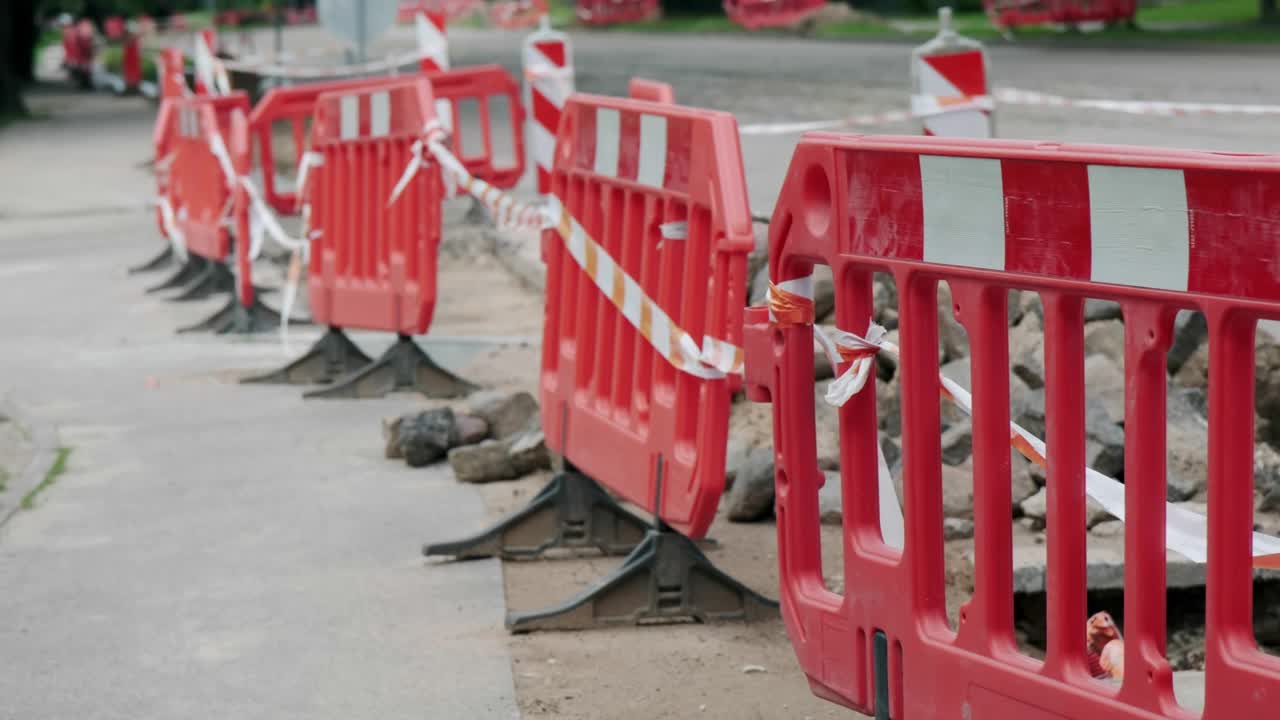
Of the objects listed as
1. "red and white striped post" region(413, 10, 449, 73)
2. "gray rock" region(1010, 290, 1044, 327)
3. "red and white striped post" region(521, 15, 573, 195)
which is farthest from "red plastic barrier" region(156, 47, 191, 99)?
"gray rock" region(1010, 290, 1044, 327)

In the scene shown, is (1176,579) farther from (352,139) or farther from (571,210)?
(352,139)

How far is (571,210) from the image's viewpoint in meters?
6.29

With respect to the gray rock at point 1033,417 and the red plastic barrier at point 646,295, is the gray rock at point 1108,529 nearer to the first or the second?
the gray rock at point 1033,417

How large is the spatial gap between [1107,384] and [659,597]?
231 cm

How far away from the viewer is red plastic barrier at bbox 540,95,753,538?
5.07 metres

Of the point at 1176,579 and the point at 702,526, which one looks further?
the point at 1176,579

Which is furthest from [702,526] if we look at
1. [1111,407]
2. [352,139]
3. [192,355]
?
[192,355]

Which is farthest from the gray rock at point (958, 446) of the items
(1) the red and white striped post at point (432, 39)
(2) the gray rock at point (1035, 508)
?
(1) the red and white striped post at point (432, 39)

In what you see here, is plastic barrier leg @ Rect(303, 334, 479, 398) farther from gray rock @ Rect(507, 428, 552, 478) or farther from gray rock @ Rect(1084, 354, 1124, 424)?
gray rock @ Rect(1084, 354, 1124, 424)

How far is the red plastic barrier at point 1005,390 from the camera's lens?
10.0 feet

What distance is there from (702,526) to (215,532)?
242 centimetres

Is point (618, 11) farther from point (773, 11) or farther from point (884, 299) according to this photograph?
point (884, 299)

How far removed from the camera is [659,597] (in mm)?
5836


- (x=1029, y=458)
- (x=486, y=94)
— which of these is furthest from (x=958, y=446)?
(x=486, y=94)
